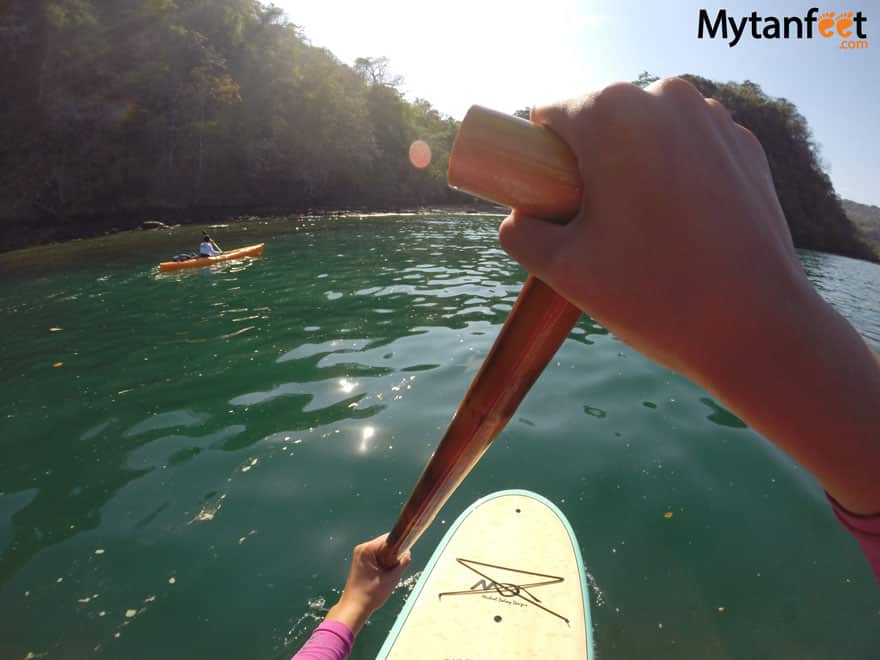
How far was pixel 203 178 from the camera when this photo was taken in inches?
1564

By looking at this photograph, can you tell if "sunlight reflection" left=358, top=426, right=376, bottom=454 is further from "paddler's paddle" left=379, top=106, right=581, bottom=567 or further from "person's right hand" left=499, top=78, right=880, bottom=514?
"person's right hand" left=499, top=78, right=880, bottom=514

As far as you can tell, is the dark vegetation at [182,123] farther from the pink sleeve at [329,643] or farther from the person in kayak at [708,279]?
the person in kayak at [708,279]

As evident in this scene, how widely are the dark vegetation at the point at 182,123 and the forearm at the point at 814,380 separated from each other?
34.5 metres

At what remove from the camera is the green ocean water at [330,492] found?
2826mm

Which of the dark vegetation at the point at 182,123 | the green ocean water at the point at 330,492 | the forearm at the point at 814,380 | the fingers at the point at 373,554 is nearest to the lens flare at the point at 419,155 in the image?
the dark vegetation at the point at 182,123

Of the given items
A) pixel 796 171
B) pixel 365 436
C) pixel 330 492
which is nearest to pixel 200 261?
pixel 365 436

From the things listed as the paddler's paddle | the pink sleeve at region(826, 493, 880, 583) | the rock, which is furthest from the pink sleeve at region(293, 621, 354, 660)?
the rock

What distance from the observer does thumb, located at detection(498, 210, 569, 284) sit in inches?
24.8

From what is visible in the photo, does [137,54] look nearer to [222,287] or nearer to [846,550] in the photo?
[222,287]

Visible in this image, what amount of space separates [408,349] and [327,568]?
393 cm

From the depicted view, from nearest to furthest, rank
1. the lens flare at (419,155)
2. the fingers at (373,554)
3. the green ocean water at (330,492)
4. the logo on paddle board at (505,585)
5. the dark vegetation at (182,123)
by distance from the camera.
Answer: the fingers at (373,554), the logo on paddle board at (505,585), the green ocean water at (330,492), the dark vegetation at (182,123), the lens flare at (419,155)

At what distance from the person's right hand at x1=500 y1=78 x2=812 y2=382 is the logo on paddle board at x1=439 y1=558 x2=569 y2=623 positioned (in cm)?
264

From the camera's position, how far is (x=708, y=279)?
1.80 ft

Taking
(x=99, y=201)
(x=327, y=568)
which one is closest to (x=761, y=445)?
(x=327, y=568)
